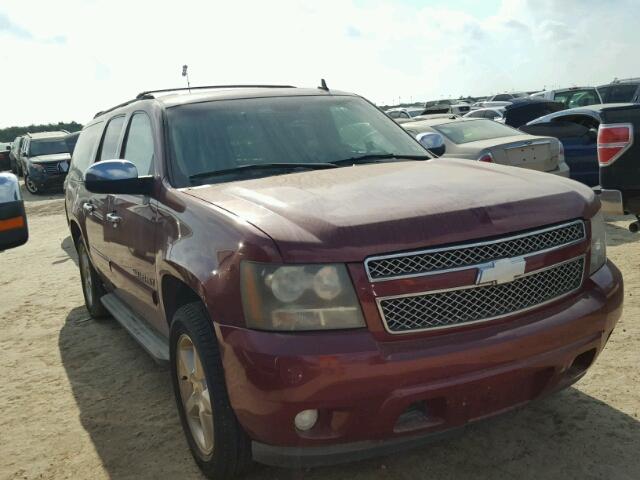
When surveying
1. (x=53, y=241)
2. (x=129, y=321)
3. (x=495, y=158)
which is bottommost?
(x=53, y=241)

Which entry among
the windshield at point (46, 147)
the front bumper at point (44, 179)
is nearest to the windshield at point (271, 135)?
the front bumper at point (44, 179)

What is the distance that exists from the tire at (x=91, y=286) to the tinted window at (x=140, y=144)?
1550mm

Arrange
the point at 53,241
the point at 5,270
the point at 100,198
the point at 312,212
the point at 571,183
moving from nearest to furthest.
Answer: the point at 312,212 → the point at 571,183 → the point at 100,198 → the point at 5,270 → the point at 53,241

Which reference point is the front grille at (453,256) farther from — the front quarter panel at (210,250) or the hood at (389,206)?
the front quarter panel at (210,250)

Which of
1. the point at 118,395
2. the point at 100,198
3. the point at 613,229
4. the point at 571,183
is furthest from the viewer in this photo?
the point at 613,229

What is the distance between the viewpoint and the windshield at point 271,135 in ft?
11.2

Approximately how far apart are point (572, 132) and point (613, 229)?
2125mm

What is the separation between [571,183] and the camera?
300cm

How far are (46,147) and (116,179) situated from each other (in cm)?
1992

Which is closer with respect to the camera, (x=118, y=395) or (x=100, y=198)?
(x=118, y=395)

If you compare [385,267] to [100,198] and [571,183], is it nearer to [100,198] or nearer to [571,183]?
[571,183]

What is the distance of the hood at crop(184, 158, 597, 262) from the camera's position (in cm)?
230

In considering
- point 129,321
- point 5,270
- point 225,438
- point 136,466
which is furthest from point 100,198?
point 5,270

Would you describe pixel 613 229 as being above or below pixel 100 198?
below
